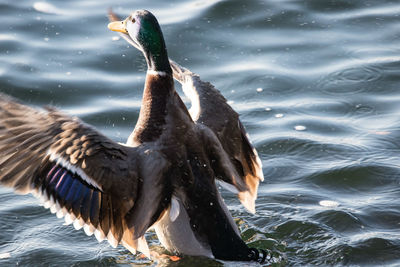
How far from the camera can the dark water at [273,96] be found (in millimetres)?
6035

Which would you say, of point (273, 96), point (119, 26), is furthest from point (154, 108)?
point (273, 96)

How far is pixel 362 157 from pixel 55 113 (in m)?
3.19

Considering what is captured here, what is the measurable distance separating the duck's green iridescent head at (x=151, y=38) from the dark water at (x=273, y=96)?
138cm

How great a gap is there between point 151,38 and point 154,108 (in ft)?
1.88

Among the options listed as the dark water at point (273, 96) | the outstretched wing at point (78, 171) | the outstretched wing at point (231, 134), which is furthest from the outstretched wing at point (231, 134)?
the outstretched wing at point (78, 171)

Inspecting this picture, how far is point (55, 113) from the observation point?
16.7ft

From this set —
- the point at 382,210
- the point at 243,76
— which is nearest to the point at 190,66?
the point at 243,76

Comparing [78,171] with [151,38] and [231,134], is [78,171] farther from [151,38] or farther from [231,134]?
[231,134]

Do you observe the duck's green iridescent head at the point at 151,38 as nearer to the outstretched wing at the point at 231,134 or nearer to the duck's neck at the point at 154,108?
Result: the duck's neck at the point at 154,108

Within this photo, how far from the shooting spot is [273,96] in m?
8.45

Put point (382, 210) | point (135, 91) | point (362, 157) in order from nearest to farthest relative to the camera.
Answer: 1. point (382, 210)
2. point (362, 157)
3. point (135, 91)

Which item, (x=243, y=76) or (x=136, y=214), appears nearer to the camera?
(x=136, y=214)

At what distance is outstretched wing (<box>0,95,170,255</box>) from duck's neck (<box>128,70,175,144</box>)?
21cm

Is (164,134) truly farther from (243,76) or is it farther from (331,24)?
(331,24)
